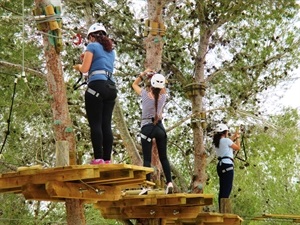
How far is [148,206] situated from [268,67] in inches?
191

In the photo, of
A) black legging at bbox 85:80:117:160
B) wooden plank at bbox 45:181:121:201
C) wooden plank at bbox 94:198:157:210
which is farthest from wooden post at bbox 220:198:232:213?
black legging at bbox 85:80:117:160

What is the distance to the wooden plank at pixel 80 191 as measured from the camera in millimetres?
5656

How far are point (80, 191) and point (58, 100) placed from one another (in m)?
1.05

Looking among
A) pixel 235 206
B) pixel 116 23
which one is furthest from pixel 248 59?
pixel 235 206

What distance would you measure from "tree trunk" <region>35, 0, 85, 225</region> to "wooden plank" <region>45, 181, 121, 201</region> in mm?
362

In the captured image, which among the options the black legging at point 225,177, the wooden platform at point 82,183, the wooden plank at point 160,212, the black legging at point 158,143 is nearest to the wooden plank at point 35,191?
the wooden platform at point 82,183

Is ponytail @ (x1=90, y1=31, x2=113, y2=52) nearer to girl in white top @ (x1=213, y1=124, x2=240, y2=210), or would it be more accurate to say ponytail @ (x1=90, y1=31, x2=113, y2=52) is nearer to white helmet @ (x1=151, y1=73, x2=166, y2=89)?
white helmet @ (x1=151, y1=73, x2=166, y2=89)

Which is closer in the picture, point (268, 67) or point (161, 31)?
point (161, 31)

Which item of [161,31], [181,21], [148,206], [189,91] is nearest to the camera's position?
[148,206]

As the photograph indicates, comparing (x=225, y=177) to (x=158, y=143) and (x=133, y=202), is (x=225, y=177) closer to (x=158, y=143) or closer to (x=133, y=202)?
(x=133, y=202)

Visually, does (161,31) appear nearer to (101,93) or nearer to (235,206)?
(101,93)

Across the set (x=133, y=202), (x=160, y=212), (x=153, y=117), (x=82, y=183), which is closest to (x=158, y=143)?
(x=153, y=117)

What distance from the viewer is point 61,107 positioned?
6.55 m

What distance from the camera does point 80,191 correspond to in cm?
597
